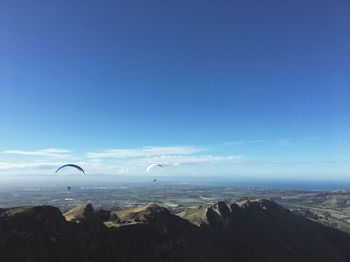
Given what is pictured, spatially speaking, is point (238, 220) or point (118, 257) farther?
point (238, 220)

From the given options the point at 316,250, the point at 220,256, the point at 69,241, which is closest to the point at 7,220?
the point at 69,241

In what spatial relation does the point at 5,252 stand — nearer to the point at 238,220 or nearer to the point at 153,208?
the point at 153,208

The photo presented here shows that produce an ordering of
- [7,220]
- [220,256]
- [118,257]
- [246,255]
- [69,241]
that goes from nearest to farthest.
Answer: [7,220]
[69,241]
[118,257]
[220,256]
[246,255]

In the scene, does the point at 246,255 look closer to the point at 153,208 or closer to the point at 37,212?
the point at 153,208

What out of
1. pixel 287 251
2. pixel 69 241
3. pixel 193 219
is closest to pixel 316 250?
pixel 287 251

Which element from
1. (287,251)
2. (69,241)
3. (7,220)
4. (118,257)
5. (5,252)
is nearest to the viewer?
(5,252)

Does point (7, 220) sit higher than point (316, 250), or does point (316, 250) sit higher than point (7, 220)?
point (7, 220)
